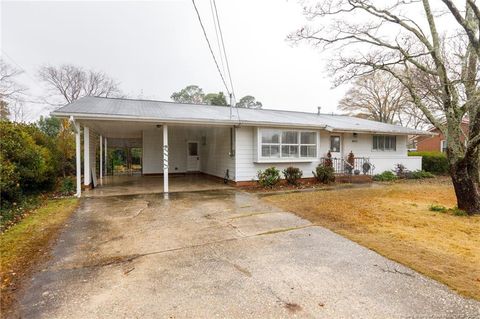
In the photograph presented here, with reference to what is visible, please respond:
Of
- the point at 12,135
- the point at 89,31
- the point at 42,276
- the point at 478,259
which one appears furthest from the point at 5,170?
the point at 89,31

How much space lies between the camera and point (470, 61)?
22.6ft

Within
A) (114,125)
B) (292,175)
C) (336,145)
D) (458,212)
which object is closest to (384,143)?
(336,145)

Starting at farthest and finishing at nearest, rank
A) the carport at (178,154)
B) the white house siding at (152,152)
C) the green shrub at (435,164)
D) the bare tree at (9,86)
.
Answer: the bare tree at (9,86), the green shrub at (435,164), the white house siding at (152,152), the carport at (178,154)

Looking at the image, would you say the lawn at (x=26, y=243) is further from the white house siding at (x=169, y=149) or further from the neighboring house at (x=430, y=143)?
the neighboring house at (x=430, y=143)

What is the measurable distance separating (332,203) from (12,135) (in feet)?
30.4

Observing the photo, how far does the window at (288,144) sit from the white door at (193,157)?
6.49 metres

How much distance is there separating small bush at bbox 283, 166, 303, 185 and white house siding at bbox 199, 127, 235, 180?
A: 2.28 m

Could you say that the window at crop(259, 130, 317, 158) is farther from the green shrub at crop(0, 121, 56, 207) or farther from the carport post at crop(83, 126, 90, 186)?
the green shrub at crop(0, 121, 56, 207)

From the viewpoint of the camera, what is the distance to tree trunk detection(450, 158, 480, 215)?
6586 mm

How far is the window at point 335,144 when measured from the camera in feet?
41.8

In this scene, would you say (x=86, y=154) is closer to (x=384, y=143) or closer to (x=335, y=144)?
Result: (x=335, y=144)

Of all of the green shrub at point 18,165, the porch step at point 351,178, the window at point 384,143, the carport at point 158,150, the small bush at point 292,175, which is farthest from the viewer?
the window at point 384,143

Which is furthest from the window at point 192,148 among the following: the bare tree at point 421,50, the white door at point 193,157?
the bare tree at point 421,50

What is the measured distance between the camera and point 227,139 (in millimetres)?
11383
